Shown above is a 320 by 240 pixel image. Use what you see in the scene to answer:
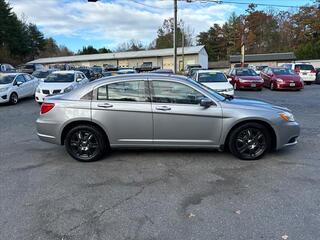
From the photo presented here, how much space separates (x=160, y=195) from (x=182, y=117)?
174 centimetres

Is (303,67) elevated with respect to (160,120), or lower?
elevated

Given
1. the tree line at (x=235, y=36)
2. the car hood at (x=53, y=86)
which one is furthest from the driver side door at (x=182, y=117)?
the tree line at (x=235, y=36)

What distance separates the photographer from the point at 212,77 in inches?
599

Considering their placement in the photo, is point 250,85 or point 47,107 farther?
point 250,85

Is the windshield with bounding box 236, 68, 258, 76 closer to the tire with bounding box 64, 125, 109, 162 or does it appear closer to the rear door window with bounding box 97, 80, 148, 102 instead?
the rear door window with bounding box 97, 80, 148, 102

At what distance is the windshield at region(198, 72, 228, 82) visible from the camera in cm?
1498

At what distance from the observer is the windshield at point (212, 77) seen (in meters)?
15.0

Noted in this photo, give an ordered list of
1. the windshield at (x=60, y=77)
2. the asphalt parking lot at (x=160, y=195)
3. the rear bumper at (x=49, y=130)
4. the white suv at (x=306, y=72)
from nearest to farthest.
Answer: the asphalt parking lot at (x=160, y=195) < the rear bumper at (x=49, y=130) < the windshield at (x=60, y=77) < the white suv at (x=306, y=72)

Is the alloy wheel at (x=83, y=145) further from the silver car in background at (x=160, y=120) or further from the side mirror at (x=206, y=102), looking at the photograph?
the side mirror at (x=206, y=102)

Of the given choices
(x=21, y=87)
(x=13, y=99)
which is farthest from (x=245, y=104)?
(x=21, y=87)

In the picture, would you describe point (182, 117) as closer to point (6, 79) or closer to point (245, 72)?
point (6, 79)

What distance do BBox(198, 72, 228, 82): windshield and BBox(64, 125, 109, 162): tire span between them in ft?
32.6

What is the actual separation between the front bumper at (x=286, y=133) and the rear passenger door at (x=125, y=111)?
7.67ft

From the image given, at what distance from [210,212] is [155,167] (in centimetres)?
181
